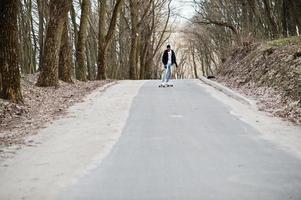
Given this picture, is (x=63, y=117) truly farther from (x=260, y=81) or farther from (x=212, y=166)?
(x=260, y=81)

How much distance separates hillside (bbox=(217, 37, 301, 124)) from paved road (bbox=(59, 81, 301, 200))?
224 centimetres

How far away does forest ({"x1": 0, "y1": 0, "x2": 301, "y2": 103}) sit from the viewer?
14.7 metres

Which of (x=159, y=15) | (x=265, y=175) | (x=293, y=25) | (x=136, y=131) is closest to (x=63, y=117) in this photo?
(x=136, y=131)

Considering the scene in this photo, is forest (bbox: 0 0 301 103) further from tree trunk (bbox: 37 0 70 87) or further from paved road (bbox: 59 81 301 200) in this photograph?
paved road (bbox: 59 81 301 200)

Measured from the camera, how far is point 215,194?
20.7ft

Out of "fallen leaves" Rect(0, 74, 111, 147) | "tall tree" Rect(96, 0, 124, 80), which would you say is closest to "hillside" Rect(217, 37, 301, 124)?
"fallen leaves" Rect(0, 74, 111, 147)

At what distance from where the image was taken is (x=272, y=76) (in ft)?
55.3

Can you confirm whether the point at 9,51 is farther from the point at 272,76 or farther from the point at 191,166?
the point at 272,76

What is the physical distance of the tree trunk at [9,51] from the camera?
46.4ft

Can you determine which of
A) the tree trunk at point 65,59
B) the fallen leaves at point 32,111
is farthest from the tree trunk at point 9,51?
the tree trunk at point 65,59

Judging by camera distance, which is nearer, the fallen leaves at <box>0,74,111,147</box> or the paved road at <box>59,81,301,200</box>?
the paved road at <box>59,81,301,200</box>

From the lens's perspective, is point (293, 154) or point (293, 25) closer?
point (293, 154)

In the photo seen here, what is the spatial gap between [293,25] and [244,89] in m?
13.6

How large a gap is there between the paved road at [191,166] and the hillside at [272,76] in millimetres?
2244
